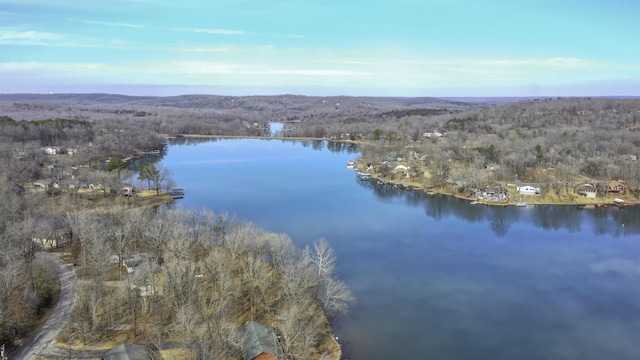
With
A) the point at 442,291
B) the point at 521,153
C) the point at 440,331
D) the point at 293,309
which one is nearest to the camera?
the point at 293,309

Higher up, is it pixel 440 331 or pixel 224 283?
pixel 224 283

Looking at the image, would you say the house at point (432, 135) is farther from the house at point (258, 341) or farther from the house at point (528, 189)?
the house at point (258, 341)

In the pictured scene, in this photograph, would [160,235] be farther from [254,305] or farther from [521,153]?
[521,153]

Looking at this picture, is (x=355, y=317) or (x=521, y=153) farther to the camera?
(x=521, y=153)

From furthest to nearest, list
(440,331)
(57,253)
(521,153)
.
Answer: (521,153) < (57,253) < (440,331)

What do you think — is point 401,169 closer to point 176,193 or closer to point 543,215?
point 543,215

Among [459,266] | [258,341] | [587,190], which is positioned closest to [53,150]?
[459,266]

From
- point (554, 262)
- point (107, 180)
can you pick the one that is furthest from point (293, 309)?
point (107, 180)
